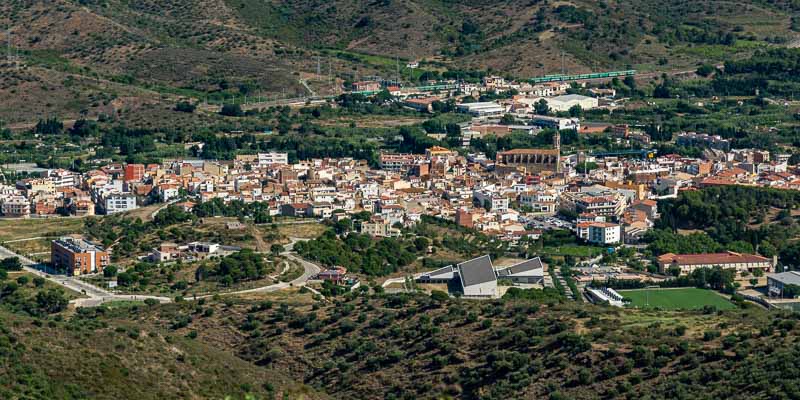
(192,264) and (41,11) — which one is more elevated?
(41,11)

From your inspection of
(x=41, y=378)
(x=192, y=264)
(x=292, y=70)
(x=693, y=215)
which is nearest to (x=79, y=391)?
(x=41, y=378)

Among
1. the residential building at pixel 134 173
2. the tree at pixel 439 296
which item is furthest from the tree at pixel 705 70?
the tree at pixel 439 296

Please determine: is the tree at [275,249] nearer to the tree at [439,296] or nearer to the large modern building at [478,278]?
the large modern building at [478,278]

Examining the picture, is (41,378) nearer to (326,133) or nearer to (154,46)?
(326,133)

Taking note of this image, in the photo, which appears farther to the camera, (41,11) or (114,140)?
(41,11)

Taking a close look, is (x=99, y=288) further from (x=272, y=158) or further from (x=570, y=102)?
(x=570, y=102)

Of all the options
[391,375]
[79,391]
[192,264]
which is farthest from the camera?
[192,264]
